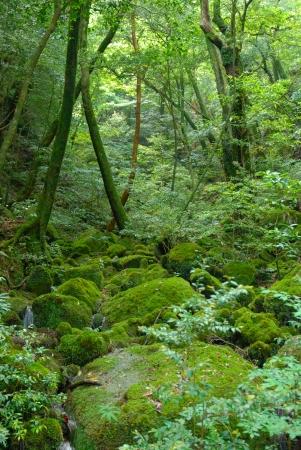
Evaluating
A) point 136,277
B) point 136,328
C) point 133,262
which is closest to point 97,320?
point 136,328

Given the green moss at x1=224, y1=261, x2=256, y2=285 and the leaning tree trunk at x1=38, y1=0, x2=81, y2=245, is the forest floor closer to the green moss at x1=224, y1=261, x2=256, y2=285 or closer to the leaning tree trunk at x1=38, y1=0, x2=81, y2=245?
the green moss at x1=224, y1=261, x2=256, y2=285

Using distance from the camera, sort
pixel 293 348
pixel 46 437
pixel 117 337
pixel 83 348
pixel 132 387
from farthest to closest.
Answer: pixel 117 337, pixel 83 348, pixel 132 387, pixel 293 348, pixel 46 437

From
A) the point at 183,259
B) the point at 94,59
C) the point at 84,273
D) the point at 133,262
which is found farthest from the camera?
the point at 94,59

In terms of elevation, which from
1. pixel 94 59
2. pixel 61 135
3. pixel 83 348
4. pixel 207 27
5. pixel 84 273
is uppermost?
pixel 207 27

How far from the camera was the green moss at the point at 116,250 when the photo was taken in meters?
12.6

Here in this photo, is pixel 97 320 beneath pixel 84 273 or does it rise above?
beneath

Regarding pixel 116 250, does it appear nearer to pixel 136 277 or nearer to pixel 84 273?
pixel 84 273

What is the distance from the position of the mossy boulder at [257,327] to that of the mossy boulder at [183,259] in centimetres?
305

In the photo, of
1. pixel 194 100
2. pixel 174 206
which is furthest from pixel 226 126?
pixel 194 100

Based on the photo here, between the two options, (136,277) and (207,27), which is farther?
(207,27)

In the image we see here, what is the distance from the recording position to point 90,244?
42.5 feet

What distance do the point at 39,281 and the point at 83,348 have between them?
3.24 metres

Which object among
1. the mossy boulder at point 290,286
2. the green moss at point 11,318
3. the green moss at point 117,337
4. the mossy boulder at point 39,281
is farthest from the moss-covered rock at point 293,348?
the mossy boulder at point 39,281

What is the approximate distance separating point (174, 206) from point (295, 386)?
36.4ft
